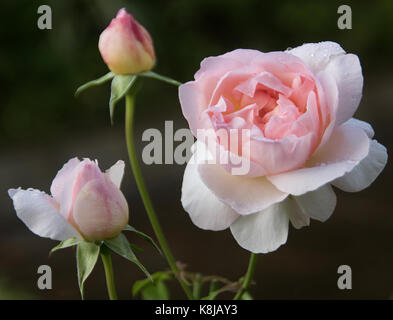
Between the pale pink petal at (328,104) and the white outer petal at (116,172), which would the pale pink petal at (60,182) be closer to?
the white outer petal at (116,172)

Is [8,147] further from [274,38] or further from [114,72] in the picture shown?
[114,72]

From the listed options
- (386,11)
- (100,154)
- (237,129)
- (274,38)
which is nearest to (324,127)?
(237,129)

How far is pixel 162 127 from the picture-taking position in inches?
75.3

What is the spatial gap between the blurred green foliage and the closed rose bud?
1026 millimetres

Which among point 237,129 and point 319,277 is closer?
point 237,129

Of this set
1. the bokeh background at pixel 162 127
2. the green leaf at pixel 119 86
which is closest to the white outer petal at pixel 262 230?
the green leaf at pixel 119 86

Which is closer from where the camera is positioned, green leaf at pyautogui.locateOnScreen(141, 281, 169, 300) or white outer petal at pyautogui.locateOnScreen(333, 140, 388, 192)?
white outer petal at pyautogui.locateOnScreen(333, 140, 388, 192)

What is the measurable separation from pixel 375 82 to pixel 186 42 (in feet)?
2.35

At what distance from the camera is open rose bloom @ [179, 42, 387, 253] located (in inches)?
12.2

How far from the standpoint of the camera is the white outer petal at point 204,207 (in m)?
0.32

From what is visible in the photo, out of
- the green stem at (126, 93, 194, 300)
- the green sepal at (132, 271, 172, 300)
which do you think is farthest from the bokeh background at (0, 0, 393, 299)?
the green stem at (126, 93, 194, 300)

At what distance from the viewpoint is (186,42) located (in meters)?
1.78

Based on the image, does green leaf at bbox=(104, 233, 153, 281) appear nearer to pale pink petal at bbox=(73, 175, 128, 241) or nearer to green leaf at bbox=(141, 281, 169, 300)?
pale pink petal at bbox=(73, 175, 128, 241)
